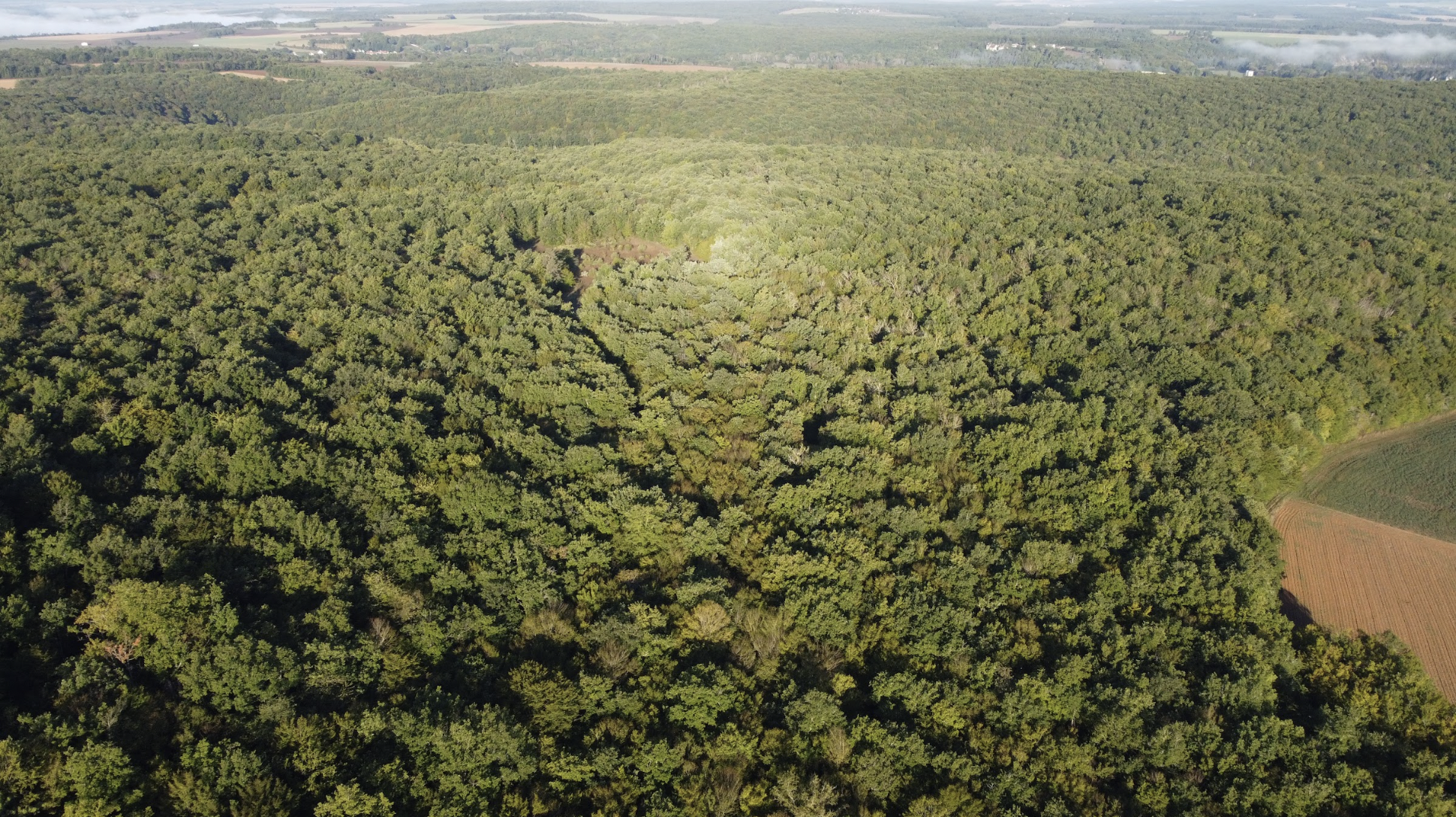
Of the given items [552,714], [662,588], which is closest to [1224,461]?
[662,588]

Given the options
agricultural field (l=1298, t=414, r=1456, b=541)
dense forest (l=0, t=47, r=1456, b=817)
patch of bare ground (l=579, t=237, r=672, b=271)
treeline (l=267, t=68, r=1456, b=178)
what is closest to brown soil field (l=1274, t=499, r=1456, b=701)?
agricultural field (l=1298, t=414, r=1456, b=541)

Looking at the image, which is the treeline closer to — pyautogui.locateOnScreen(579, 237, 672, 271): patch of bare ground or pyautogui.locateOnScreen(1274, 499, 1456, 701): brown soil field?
pyautogui.locateOnScreen(579, 237, 672, 271): patch of bare ground

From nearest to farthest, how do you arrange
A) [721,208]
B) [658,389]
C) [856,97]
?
1. [658,389]
2. [721,208]
3. [856,97]

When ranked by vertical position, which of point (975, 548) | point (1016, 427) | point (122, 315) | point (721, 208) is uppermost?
point (721, 208)

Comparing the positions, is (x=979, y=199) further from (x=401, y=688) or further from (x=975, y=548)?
(x=401, y=688)

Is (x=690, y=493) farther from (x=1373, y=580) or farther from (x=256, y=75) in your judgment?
(x=256, y=75)

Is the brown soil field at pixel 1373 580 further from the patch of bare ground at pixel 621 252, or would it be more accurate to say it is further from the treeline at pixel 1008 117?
the treeline at pixel 1008 117
